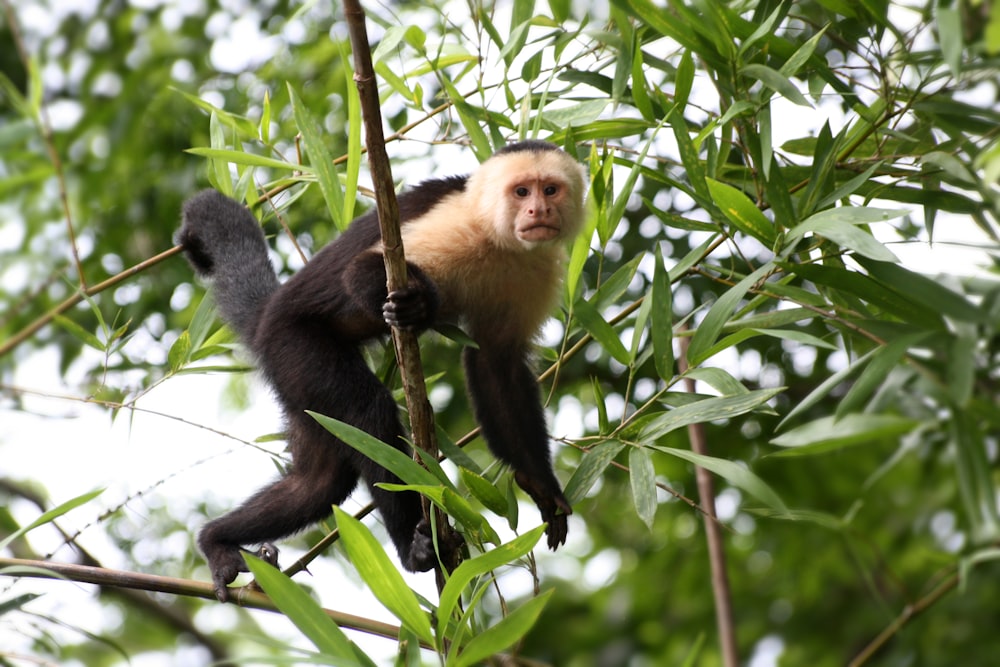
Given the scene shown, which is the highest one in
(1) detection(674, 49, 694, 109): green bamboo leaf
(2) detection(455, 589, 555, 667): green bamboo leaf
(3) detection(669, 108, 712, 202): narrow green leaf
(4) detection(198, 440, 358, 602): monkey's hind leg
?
(1) detection(674, 49, 694, 109): green bamboo leaf

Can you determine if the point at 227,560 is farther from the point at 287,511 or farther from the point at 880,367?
the point at 880,367

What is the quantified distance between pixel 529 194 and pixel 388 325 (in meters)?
0.55

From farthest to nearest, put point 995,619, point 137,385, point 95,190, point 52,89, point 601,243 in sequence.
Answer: point 52,89 < point 95,190 < point 995,619 < point 137,385 < point 601,243

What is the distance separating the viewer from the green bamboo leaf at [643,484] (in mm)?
2117

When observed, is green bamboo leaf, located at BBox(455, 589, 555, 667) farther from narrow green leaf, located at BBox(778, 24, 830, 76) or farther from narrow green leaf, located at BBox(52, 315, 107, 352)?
narrow green leaf, located at BBox(52, 315, 107, 352)

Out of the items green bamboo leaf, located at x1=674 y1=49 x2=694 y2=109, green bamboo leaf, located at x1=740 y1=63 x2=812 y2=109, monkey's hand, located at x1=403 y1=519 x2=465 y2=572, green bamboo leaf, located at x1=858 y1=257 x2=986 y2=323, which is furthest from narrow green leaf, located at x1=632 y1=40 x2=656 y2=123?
monkey's hand, located at x1=403 y1=519 x2=465 y2=572

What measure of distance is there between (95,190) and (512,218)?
8.17ft

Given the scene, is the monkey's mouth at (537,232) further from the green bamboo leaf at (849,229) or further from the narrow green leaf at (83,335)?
the narrow green leaf at (83,335)

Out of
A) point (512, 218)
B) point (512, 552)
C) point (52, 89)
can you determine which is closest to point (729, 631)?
point (512, 552)

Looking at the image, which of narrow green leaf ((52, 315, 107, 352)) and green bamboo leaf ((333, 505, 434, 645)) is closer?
green bamboo leaf ((333, 505, 434, 645))

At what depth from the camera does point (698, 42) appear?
229 cm

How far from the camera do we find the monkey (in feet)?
8.74

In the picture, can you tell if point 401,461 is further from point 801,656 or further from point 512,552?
point 801,656

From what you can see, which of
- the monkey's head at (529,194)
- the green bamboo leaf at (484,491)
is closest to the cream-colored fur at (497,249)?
the monkey's head at (529,194)
